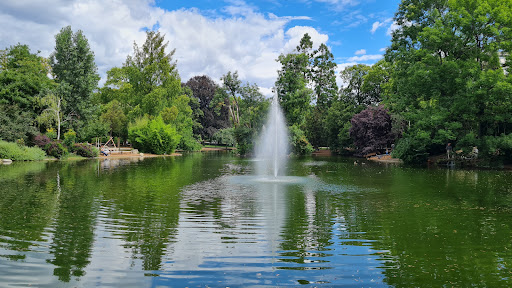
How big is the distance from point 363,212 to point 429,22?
2889cm

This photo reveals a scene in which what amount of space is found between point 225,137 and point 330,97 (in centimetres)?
2197

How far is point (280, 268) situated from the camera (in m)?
6.17

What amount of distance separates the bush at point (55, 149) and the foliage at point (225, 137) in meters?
40.7

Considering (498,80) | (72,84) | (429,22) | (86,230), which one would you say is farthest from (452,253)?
(72,84)

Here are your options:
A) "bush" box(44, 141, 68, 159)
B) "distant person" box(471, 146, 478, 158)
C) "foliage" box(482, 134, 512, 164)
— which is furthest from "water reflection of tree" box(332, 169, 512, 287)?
"bush" box(44, 141, 68, 159)

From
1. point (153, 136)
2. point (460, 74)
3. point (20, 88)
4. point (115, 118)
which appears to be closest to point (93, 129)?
point (115, 118)

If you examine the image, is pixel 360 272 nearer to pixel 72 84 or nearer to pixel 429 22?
pixel 429 22

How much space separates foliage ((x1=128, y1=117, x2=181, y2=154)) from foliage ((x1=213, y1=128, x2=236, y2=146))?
24.3m

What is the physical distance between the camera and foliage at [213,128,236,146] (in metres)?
74.7

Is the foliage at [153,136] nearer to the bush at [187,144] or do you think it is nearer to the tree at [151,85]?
the tree at [151,85]

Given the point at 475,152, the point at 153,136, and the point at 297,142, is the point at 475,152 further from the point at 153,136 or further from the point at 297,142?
the point at 153,136

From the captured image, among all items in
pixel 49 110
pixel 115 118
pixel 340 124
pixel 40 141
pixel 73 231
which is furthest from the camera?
pixel 340 124

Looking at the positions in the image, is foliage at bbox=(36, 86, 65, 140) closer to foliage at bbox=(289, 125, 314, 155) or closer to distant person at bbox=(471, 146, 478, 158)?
foliage at bbox=(289, 125, 314, 155)

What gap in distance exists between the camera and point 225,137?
75.6m
